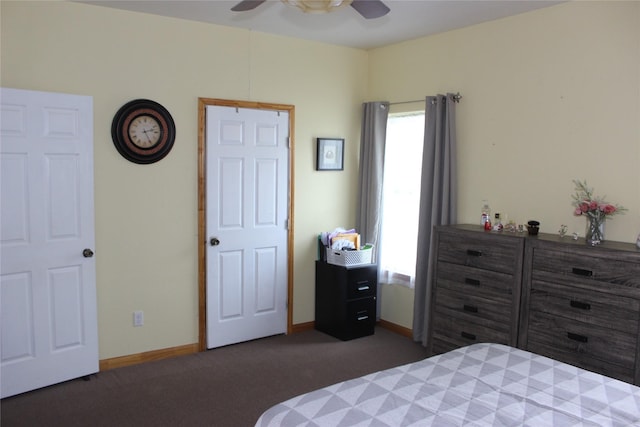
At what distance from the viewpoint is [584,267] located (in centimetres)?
304

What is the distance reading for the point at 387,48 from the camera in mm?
4816

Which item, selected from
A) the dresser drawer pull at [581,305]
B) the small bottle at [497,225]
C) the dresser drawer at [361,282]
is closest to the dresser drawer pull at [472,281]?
the small bottle at [497,225]

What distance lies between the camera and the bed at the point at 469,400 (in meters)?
1.84

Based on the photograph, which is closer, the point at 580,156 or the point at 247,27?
the point at 580,156

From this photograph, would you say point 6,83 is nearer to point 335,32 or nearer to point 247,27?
→ point 247,27

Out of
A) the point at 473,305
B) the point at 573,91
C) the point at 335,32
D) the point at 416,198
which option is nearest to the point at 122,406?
the point at 473,305

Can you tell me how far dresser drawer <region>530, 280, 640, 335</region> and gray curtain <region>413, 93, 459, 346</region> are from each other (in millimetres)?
1007

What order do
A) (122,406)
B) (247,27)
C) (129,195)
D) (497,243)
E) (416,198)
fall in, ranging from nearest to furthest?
(122,406) < (497,243) < (129,195) < (247,27) < (416,198)

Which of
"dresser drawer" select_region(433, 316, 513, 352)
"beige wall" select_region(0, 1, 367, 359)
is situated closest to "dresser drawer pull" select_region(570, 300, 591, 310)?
"dresser drawer" select_region(433, 316, 513, 352)

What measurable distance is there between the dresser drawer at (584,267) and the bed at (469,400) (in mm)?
Result: 862

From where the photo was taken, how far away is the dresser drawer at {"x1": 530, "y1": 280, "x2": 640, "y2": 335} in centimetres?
287

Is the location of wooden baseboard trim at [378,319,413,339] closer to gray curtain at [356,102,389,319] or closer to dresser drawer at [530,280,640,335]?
gray curtain at [356,102,389,319]

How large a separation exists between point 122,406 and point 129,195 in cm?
148

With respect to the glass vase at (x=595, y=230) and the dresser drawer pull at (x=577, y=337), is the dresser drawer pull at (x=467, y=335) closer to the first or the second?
the dresser drawer pull at (x=577, y=337)
